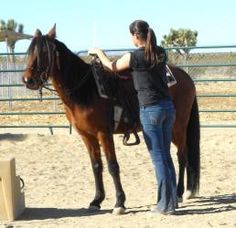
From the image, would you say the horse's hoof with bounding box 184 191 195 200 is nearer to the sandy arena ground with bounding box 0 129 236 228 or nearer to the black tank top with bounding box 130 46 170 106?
the sandy arena ground with bounding box 0 129 236 228

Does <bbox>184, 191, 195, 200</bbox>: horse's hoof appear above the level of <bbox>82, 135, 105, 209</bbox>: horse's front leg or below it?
below

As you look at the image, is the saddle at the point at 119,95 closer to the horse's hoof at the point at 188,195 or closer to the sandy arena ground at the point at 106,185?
the sandy arena ground at the point at 106,185

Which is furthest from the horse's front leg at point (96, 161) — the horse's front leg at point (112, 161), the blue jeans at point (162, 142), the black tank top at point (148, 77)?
the black tank top at point (148, 77)

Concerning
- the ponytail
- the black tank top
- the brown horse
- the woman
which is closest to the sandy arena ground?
the woman

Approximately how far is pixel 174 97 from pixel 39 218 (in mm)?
2024

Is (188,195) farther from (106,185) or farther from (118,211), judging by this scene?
(106,185)

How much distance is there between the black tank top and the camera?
518cm

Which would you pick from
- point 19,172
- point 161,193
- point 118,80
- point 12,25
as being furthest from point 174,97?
point 12,25

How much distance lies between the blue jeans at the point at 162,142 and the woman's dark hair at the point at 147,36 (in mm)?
441

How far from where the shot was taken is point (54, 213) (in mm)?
5949

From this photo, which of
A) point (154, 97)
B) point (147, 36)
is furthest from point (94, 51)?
point (154, 97)

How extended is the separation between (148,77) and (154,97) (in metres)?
0.20

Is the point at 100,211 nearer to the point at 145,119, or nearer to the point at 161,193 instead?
the point at 161,193

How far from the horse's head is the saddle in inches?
19.9
